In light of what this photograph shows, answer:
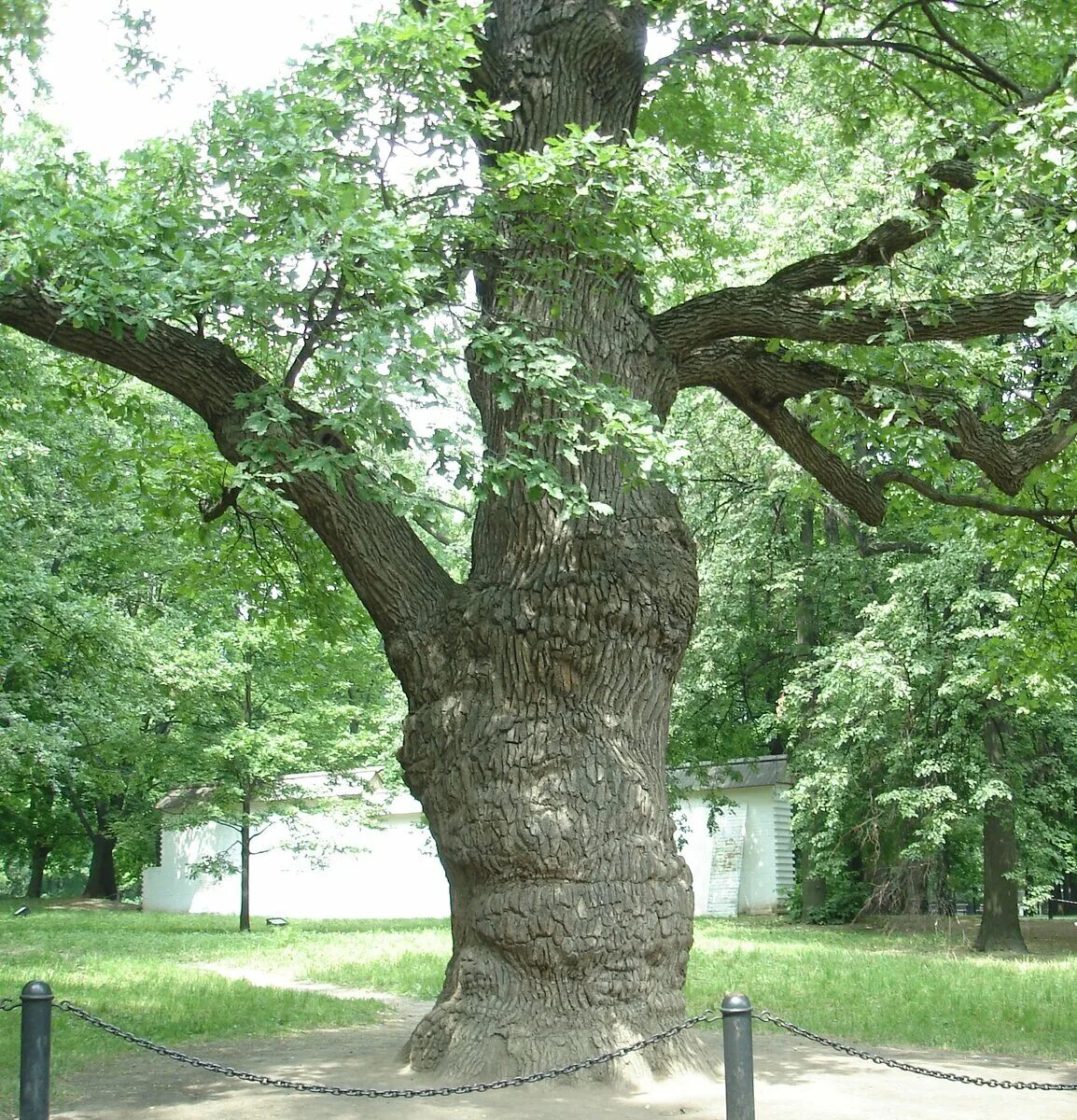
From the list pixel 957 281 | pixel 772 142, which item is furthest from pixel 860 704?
pixel 772 142

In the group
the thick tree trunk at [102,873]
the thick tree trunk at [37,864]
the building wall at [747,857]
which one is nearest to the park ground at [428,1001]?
the building wall at [747,857]

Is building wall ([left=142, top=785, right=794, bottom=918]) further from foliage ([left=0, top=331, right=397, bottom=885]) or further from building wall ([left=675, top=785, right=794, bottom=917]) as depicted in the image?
foliage ([left=0, top=331, right=397, bottom=885])

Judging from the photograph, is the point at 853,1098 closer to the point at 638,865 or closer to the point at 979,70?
the point at 638,865

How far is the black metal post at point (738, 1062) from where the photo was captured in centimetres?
549

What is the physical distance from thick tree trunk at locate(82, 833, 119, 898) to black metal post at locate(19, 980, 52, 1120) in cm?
3961

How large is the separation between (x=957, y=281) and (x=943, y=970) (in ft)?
30.8

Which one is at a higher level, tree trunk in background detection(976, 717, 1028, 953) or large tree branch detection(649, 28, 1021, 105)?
large tree branch detection(649, 28, 1021, 105)

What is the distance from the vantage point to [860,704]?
2175cm

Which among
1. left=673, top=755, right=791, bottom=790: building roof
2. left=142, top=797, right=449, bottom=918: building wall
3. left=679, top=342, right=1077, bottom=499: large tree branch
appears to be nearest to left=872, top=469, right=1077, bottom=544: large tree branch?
left=679, top=342, right=1077, bottom=499: large tree branch

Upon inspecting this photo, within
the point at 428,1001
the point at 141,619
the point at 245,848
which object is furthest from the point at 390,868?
the point at 428,1001

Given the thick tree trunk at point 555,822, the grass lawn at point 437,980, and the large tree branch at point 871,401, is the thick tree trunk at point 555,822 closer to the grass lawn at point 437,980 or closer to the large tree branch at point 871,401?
the large tree branch at point 871,401

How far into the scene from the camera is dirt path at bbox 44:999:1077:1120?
7445 mm

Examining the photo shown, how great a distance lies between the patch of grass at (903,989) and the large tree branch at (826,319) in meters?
5.80

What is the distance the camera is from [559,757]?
326 inches
